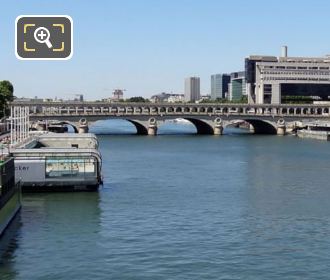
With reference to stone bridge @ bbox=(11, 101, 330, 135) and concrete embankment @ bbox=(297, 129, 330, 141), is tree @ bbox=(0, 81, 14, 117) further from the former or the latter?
concrete embankment @ bbox=(297, 129, 330, 141)

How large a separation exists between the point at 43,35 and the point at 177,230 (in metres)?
20.6

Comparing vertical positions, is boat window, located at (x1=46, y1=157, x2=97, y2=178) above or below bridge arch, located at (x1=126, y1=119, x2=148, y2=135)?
above

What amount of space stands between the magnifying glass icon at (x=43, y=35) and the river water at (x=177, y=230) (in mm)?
13155

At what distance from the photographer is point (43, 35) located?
8.88m

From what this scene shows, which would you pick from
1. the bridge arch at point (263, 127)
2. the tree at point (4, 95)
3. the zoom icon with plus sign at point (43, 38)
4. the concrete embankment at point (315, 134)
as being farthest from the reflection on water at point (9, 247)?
the bridge arch at point (263, 127)

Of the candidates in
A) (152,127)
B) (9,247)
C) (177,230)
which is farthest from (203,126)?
(9,247)

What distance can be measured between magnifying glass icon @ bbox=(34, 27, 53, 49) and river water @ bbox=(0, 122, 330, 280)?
13155mm

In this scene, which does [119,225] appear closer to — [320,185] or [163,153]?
[320,185]

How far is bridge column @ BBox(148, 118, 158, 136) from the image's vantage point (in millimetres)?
131750

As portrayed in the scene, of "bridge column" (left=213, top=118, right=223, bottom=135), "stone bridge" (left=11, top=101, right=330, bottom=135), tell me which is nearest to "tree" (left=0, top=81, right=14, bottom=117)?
"stone bridge" (left=11, top=101, right=330, bottom=135)

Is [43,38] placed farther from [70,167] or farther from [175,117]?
[175,117]

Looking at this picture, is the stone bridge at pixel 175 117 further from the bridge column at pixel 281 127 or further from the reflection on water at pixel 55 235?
the reflection on water at pixel 55 235

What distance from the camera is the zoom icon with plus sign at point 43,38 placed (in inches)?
348

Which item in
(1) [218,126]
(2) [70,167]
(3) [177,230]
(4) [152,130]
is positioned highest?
(2) [70,167]
